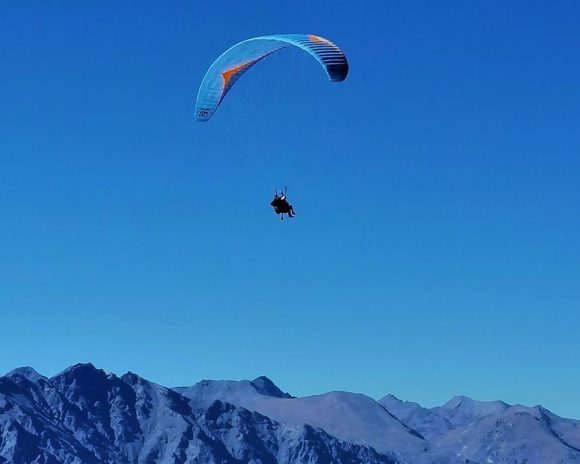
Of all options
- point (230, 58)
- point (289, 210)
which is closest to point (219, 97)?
point (230, 58)

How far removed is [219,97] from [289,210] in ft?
42.2

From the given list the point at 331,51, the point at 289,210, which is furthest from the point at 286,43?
the point at 289,210

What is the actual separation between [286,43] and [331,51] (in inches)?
203

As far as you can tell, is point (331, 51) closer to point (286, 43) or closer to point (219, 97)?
point (286, 43)

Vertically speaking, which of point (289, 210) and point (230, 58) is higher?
point (230, 58)

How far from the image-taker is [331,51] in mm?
81625

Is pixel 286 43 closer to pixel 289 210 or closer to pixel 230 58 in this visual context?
pixel 230 58

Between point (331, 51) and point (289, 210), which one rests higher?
point (331, 51)

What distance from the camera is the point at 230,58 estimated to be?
8994 centimetres

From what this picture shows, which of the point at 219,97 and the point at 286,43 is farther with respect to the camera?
the point at 219,97

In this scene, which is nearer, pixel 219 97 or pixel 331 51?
pixel 331 51

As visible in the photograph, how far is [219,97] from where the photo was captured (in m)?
90.4

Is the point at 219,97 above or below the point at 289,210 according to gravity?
above

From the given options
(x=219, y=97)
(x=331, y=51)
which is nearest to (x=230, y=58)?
(x=219, y=97)
